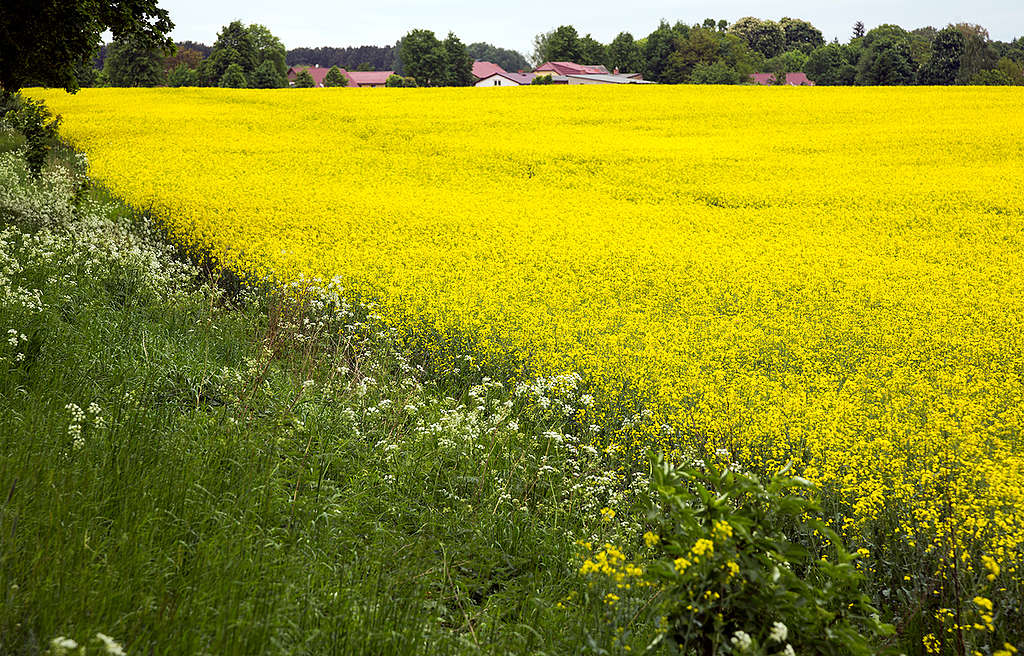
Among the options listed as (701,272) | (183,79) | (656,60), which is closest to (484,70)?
(656,60)

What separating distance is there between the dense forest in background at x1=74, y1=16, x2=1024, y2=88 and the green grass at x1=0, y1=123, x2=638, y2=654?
110 ft

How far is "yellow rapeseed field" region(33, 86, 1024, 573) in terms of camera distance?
17.3ft

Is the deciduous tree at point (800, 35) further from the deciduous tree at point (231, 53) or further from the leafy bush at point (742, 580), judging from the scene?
the leafy bush at point (742, 580)

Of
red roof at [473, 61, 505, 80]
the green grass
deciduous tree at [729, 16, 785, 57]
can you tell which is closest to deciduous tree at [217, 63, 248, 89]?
the green grass

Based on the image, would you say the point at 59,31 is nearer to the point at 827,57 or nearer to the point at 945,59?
the point at 945,59

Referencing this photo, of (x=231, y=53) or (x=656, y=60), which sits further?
(x=656, y=60)

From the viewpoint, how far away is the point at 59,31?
8.24 meters

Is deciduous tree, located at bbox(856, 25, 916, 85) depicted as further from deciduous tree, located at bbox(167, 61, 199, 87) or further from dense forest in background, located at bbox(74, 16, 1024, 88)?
deciduous tree, located at bbox(167, 61, 199, 87)

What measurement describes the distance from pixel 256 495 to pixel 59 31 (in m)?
7.30

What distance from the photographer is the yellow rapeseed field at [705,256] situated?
5.28 m

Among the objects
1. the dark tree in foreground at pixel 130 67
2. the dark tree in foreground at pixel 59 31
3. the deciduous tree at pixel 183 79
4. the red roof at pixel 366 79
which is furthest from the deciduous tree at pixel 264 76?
the red roof at pixel 366 79

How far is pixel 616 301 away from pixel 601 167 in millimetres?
9889

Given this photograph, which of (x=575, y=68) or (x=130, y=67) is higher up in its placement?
(x=575, y=68)

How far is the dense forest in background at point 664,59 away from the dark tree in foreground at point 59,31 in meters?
27.8
